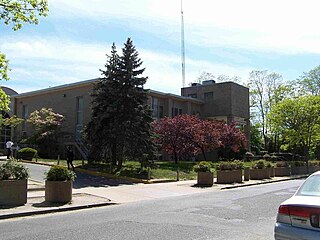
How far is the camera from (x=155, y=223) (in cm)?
917

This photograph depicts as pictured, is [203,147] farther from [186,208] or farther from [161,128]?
[186,208]

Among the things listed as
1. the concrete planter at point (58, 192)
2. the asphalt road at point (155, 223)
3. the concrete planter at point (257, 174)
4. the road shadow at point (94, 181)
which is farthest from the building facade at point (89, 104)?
the asphalt road at point (155, 223)

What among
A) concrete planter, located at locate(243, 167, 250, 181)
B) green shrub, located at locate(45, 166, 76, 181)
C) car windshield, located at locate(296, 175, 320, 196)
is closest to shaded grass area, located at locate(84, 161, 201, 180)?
concrete planter, located at locate(243, 167, 250, 181)

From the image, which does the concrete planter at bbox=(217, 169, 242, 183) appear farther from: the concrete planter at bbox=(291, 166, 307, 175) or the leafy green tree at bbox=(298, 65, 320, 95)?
the leafy green tree at bbox=(298, 65, 320, 95)

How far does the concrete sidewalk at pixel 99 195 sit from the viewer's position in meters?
10.9

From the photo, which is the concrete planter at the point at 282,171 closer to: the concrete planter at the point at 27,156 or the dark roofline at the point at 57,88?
the dark roofline at the point at 57,88

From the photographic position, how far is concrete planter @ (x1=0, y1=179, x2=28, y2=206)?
11.2 meters

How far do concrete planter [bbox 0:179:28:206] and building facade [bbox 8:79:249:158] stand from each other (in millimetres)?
20453

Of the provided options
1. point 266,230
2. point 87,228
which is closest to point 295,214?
point 266,230

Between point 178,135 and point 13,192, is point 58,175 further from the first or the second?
point 178,135

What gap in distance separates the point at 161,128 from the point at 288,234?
26.4 meters

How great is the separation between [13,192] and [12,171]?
2.14 feet

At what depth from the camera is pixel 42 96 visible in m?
39.9

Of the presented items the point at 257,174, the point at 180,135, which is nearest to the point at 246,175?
the point at 257,174
